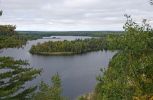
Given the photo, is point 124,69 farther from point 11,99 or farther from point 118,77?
point 11,99

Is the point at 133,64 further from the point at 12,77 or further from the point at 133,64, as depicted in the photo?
the point at 12,77

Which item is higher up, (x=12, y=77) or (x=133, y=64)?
(x=133, y=64)

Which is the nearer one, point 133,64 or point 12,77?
point 133,64

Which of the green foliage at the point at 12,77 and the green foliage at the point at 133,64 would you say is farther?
the green foliage at the point at 12,77

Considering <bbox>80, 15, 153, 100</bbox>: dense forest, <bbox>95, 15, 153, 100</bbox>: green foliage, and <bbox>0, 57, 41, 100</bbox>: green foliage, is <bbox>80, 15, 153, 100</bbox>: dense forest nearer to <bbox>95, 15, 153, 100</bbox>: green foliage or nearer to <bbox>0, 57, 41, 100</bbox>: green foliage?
<bbox>95, 15, 153, 100</bbox>: green foliage

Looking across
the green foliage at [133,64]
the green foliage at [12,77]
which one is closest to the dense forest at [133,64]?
the green foliage at [133,64]

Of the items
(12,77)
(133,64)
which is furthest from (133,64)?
(12,77)

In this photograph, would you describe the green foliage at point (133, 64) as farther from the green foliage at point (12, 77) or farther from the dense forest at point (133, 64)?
the green foliage at point (12, 77)

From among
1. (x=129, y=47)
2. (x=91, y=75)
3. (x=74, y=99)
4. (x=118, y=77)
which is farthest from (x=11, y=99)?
(x=91, y=75)
